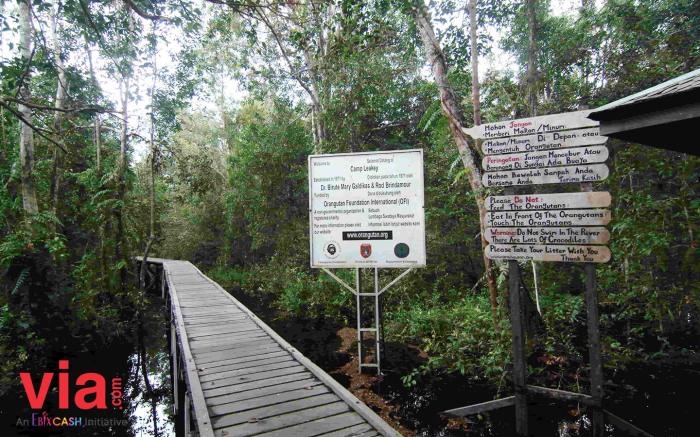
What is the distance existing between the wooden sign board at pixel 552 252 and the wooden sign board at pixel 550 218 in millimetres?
232

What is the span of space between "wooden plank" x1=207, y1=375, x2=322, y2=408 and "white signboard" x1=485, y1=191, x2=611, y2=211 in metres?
3.15

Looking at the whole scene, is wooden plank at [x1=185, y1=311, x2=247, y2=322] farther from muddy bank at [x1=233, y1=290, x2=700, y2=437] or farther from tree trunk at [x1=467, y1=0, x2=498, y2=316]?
tree trunk at [x1=467, y1=0, x2=498, y2=316]

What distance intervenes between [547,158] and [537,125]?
0.37m

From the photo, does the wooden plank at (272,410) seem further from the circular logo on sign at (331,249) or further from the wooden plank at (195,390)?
the circular logo on sign at (331,249)

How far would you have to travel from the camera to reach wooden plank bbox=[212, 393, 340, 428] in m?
3.88

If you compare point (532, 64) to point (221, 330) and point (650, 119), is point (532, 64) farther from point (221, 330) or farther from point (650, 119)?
point (221, 330)

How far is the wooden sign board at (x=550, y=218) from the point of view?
366 cm

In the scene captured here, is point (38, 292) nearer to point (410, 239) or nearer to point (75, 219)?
point (75, 219)

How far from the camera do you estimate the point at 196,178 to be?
18047mm

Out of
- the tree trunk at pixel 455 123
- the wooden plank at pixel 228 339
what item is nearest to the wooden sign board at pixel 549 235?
the tree trunk at pixel 455 123

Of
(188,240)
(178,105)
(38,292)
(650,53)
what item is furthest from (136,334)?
(650,53)

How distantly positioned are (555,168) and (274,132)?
1370 cm

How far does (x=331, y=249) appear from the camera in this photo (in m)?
6.18

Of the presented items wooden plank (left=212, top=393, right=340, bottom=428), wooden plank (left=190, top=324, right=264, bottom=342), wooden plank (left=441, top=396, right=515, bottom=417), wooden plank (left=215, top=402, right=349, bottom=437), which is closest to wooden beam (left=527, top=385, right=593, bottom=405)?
wooden plank (left=441, top=396, right=515, bottom=417)
